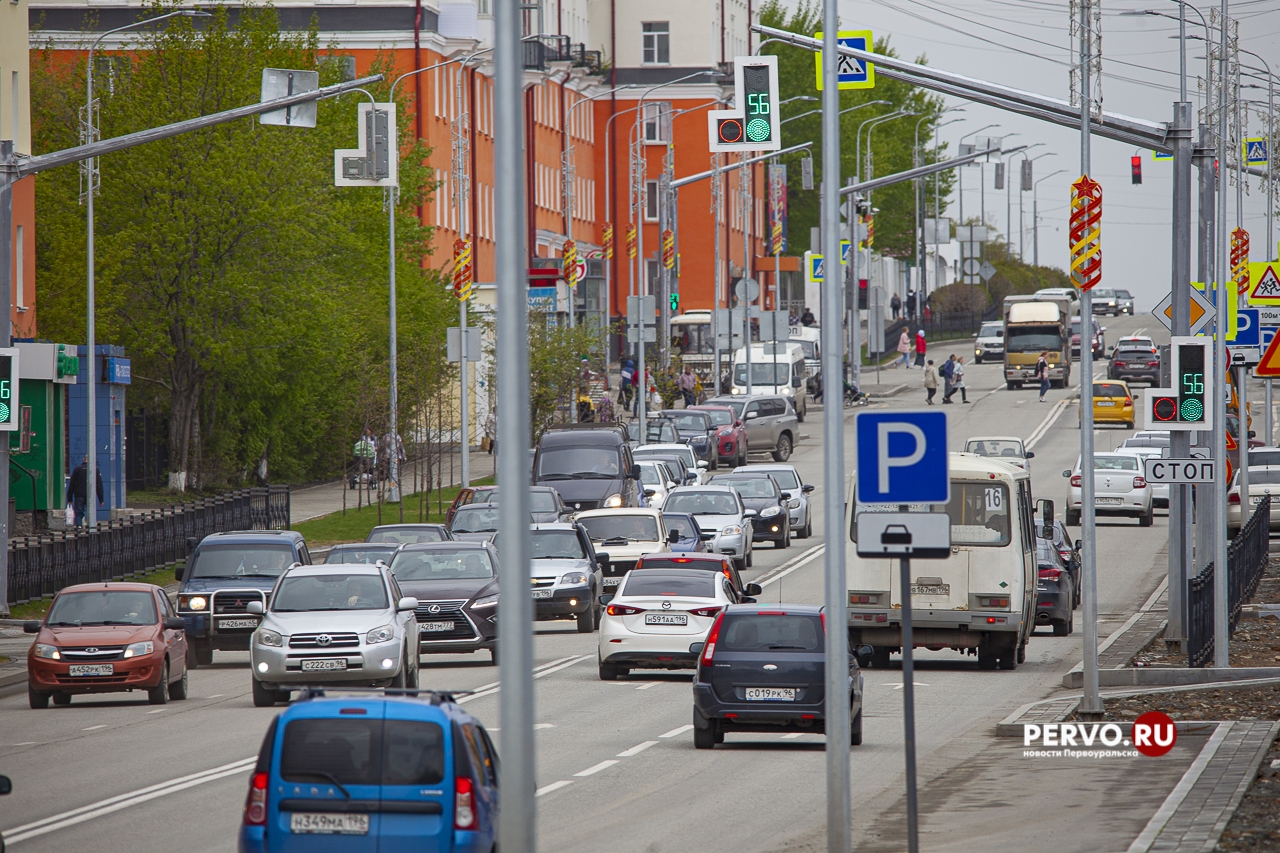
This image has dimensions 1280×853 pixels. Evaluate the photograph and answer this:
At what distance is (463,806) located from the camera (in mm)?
10609

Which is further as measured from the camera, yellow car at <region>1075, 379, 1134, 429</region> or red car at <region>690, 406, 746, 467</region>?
yellow car at <region>1075, 379, 1134, 429</region>

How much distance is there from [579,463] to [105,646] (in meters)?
21.6

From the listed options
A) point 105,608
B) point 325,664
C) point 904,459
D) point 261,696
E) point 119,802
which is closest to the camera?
point 904,459

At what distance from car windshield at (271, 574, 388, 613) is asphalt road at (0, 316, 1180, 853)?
1292 millimetres

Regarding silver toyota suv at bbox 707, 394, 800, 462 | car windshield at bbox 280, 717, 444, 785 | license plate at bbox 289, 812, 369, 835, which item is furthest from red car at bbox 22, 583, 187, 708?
silver toyota suv at bbox 707, 394, 800, 462

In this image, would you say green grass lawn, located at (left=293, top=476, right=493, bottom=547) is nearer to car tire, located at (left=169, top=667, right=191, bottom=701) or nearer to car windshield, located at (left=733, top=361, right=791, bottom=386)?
car tire, located at (left=169, top=667, right=191, bottom=701)

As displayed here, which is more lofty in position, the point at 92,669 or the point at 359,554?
the point at 359,554

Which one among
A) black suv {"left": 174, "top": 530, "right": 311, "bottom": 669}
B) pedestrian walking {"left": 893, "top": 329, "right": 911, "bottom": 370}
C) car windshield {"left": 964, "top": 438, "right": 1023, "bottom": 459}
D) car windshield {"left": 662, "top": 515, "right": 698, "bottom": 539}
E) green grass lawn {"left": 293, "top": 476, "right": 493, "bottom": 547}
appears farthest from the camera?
pedestrian walking {"left": 893, "top": 329, "right": 911, "bottom": 370}

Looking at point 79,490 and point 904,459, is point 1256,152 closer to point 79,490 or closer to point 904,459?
point 79,490

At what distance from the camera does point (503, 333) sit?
8477 millimetres

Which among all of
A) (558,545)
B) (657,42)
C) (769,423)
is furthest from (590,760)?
(657,42)

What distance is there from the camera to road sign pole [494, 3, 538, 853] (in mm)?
8102

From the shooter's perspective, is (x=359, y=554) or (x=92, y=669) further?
(x=359, y=554)

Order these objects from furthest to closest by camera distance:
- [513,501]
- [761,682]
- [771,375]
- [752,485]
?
[771,375]
[752,485]
[761,682]
[513,501]
